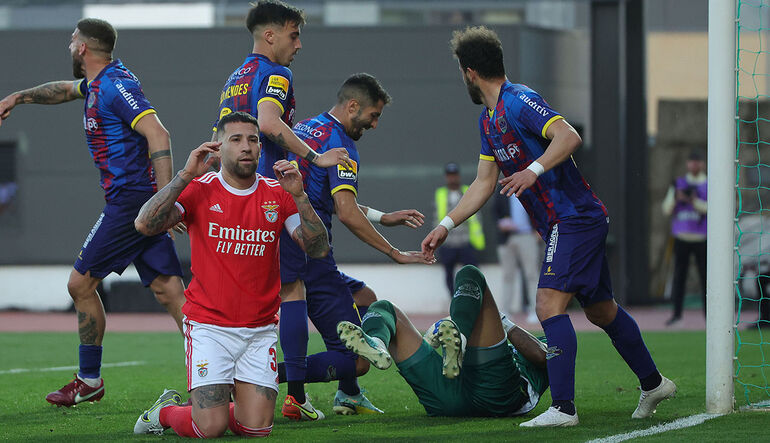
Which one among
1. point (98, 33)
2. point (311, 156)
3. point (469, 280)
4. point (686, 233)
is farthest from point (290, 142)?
point (686, 233)

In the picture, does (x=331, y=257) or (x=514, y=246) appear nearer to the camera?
(x=331, y=257)

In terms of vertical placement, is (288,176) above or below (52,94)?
below

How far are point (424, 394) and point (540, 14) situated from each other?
1355 centimetres

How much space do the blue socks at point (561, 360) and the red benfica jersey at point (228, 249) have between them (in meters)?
1.53

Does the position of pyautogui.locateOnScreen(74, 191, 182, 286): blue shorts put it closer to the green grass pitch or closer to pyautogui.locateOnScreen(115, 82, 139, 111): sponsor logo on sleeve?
pyautogui.locateOnScreen(115, 82, 139, 111): sponsor logo on sleeve

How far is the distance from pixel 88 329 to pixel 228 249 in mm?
2109

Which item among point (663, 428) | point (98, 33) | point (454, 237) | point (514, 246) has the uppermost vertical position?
point (98, 33)

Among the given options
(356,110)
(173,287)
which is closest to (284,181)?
(356,110)

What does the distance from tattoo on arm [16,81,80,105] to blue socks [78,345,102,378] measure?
5.68 feet

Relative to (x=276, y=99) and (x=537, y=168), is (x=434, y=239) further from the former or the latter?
(x=276, y=99)

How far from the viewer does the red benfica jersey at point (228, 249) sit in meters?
5.62

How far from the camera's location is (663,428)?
575 cm

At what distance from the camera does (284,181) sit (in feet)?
17.9

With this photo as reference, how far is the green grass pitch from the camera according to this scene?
5629 millimetres
